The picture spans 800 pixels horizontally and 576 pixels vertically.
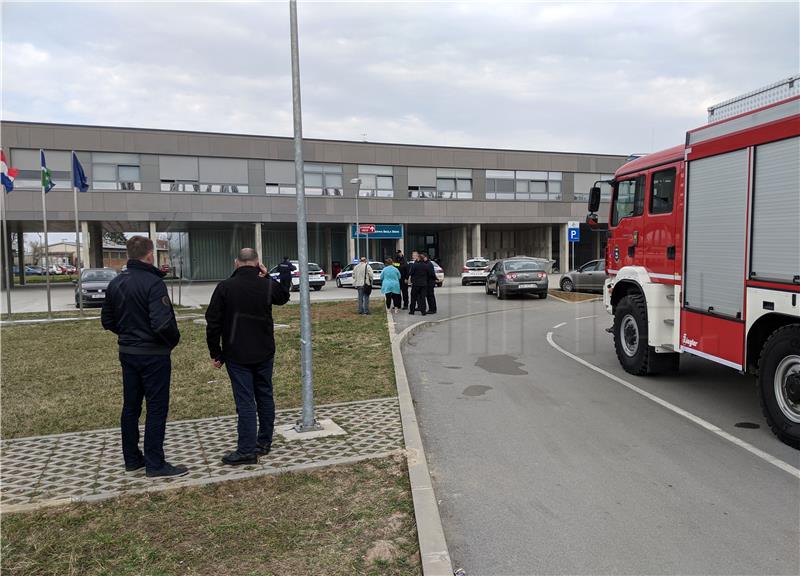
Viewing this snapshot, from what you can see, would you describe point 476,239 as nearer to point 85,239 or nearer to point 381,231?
point 381,231

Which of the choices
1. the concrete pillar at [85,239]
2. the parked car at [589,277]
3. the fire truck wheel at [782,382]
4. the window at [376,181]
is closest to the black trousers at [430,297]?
the parked car at [589,277]

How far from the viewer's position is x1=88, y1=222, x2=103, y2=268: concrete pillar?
124 ft

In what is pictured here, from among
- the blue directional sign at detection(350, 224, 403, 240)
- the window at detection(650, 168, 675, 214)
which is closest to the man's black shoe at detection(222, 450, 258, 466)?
the window at detection(650, 168, 675, 214)

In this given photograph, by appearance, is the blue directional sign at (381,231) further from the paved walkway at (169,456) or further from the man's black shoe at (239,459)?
the man's black shoe at (239,459)

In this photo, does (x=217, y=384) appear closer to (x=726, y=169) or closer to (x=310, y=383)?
(x=310, y=383)

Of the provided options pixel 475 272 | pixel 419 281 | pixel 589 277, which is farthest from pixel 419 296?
pixel 475 272

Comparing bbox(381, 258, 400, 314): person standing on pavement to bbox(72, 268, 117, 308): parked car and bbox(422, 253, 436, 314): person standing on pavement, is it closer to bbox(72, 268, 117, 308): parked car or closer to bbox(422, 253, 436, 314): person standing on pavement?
bbox(422, 253, 436, 314): person standing on pavement

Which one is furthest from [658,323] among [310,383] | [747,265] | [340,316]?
[340,316]

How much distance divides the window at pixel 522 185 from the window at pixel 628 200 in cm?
3498

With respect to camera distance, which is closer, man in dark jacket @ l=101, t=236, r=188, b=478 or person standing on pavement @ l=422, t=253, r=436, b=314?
man in dark jacket @ l=101, t=236, r=188, b=478

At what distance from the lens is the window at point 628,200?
8419 millimetres

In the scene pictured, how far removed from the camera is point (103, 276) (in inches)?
916

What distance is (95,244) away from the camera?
4031 cm

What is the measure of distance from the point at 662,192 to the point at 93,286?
21.0 m
